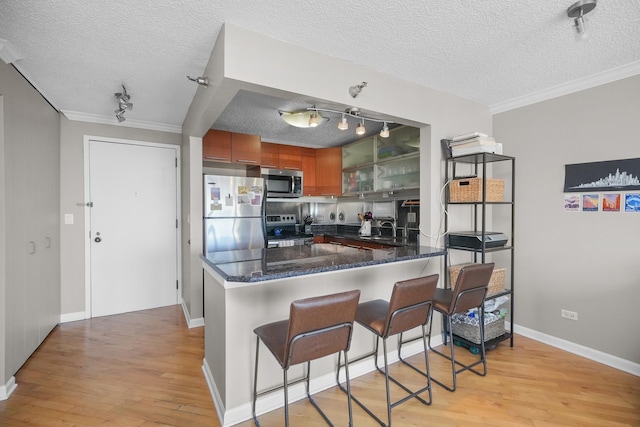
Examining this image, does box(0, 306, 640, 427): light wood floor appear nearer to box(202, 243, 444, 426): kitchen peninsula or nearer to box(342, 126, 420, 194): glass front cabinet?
box(202, 243, 444, 426): kitchen peninsula

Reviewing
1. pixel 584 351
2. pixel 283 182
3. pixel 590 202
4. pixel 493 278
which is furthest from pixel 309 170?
pixel 584 351

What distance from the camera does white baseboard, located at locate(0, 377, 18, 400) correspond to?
1933 mm

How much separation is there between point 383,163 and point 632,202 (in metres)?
2.30

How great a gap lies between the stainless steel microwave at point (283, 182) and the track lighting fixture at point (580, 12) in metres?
3.22

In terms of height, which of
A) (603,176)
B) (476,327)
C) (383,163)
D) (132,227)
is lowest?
(476,327)

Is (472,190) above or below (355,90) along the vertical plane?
below

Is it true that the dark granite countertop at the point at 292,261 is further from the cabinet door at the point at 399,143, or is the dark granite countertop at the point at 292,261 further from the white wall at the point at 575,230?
the cabinet door at the point at 399,143

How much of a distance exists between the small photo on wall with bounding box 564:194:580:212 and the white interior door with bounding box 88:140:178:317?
4451 millimetres

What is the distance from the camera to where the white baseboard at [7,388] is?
193 cm

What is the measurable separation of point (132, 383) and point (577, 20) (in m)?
3.77

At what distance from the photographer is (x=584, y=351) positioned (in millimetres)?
2504

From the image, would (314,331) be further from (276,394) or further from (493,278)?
(493,278)

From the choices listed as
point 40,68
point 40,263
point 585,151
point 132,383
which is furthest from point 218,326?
point 585,151

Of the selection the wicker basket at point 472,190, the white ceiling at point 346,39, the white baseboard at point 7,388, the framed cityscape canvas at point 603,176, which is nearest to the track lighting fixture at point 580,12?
A: the white ceiling at point 346,39
